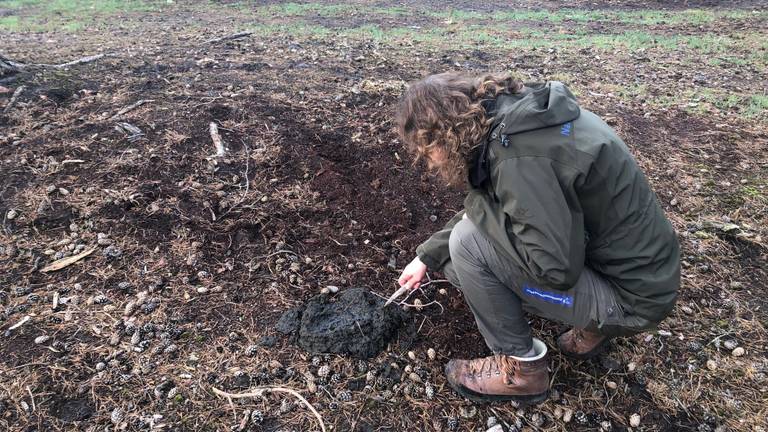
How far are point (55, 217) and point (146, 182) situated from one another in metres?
0.61

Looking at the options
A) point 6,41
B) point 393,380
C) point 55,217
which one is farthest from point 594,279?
point 6,41

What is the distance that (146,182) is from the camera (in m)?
3.55

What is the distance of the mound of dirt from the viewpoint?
2496 mm

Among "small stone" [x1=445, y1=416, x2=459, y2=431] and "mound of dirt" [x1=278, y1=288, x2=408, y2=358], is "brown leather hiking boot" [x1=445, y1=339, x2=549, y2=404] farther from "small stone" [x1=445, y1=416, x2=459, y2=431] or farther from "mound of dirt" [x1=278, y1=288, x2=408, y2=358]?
"mound of dirt" [x1=278, y1=288, x2=408, y2=358]

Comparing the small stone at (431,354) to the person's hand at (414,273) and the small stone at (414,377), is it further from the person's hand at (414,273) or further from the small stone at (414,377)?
the person's hand at (414,273)

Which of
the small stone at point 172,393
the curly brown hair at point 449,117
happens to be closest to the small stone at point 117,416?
the small stone at point 172,393

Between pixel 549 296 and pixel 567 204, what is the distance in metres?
0.49

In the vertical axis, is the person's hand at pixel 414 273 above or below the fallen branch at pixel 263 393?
above

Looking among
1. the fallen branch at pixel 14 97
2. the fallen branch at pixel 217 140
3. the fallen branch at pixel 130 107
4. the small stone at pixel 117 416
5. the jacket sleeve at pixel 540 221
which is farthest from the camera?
the fallen branch at pixel 14 97

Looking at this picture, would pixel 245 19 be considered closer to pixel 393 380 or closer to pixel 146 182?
pixel 146 182

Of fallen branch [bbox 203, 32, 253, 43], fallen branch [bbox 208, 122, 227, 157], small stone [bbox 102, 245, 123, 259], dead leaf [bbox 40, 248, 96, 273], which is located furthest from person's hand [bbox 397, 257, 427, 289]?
fallen branch [bbox 203, 32, 253, 43]

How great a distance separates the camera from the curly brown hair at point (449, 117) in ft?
6.04

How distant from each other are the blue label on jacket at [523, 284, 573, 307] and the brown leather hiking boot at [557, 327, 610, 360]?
0.40 metres

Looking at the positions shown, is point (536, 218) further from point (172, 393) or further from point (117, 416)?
point (117, 416)
